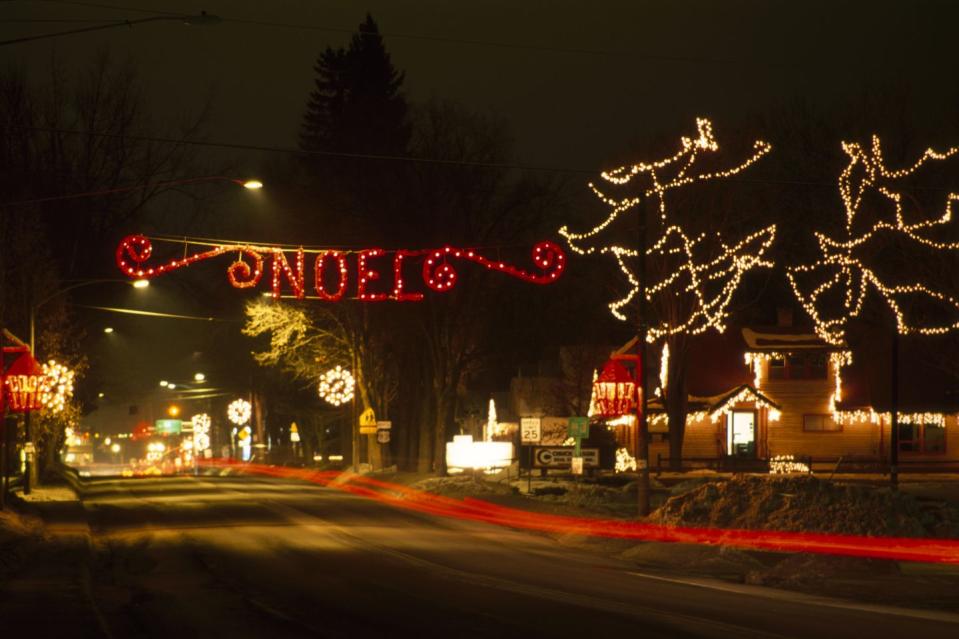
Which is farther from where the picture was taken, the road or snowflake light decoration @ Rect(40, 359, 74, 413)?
snowflake light decoration @ Rect(40, 359, 74, 413)

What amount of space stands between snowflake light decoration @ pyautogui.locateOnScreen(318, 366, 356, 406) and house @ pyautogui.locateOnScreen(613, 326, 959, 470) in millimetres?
13899

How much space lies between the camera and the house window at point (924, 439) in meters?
60.9

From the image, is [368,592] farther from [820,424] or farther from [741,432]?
[820,424]

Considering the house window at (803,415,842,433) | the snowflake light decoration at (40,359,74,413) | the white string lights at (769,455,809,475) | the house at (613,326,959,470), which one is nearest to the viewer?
the snowflake light decoration at (40,359,74,413)

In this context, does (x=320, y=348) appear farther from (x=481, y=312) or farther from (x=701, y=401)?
(x=701, y=401)

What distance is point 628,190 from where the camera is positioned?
153 feet

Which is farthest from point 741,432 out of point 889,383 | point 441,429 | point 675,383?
point 441,429

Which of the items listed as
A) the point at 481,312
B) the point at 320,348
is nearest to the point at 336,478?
the point at 320,348

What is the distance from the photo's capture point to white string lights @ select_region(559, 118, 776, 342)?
4528 cm

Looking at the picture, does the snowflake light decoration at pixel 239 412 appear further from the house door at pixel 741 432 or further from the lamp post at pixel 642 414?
the lamp post at pixel 642 414

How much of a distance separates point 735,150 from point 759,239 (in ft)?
13.4

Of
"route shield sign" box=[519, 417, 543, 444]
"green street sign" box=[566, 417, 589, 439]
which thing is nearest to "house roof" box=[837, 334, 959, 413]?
"route shield sign" box=[519, 417, 543, 444]

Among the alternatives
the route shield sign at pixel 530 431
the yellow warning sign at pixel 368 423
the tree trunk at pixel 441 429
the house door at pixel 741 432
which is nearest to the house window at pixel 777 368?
the house door at pixel 741 432

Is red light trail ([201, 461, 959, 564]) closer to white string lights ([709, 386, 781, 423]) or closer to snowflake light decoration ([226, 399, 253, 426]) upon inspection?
white string lights ([709, 386, 781, 423])
